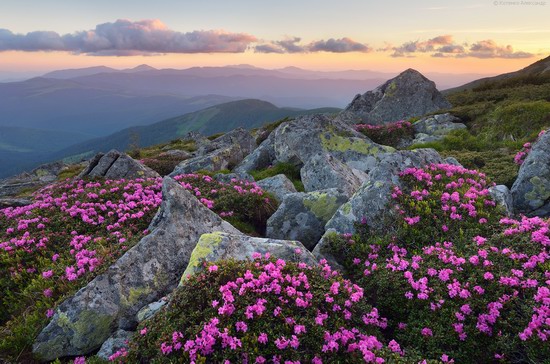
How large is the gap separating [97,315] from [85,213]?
7.84m

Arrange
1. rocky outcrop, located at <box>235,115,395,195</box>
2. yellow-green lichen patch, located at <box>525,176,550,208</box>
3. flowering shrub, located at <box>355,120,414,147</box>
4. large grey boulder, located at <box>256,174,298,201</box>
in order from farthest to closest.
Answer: flowering shrub, located at <box>355,120,414,147</box>, rocky outcrop, located at <box>235,115,395,195</box>, large grey boulder, located at <box>256,174,298,201</box>, yellow-green lichen patch, located at <box>525,176,550,208</box>

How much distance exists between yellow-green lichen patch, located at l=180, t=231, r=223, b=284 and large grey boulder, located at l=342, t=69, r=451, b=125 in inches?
1586

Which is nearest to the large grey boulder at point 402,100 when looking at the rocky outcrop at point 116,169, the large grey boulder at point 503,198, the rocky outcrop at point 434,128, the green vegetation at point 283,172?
the rocky outcrop at point 434,128

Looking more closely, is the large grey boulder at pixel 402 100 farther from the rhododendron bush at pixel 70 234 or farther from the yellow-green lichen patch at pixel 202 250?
the yellow-green lichen patch at pixel 202 250

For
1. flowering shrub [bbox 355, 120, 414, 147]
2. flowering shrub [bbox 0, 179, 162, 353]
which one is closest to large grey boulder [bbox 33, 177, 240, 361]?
flowering shrub [bbox 0, 179, 162, 353]

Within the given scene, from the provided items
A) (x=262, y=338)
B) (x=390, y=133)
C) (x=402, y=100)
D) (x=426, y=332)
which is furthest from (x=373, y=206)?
(x=402, y=100)

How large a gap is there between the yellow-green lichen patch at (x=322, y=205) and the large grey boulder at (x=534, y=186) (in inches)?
274

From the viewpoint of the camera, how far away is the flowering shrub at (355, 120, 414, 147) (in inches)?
1299

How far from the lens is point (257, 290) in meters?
7.30

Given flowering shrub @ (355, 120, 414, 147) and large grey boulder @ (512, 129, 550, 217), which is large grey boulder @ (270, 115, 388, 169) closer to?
flowering shrub @ (355, 120, 414, 147)

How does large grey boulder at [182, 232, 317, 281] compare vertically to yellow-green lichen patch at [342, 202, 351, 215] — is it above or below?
below

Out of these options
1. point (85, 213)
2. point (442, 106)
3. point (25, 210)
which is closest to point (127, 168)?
point (25, 210)

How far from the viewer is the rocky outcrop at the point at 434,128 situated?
31047 mm

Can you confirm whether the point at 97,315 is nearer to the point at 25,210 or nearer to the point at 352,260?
the point at 352,260
